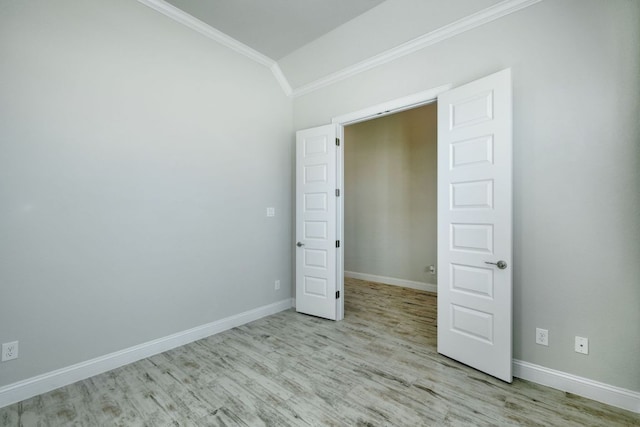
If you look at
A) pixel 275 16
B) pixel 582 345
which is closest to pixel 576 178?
pixel 582 345

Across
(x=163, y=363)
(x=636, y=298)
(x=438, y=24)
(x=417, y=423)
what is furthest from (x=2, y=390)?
(x=438, y=24)

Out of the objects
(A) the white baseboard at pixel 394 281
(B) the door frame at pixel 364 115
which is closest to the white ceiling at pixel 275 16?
(B) the door frame at pixel 364 115

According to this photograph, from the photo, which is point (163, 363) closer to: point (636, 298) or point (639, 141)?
point (636, 298)

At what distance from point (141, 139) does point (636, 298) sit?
13.0 ft

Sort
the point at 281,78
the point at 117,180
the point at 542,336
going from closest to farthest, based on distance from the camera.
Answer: the point at 542,336 → the point at 117,180 → the point at 281,78

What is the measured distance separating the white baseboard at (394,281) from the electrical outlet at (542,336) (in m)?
2.37

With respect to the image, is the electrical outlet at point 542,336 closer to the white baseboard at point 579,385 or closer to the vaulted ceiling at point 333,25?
the white baseboard at point 579,385

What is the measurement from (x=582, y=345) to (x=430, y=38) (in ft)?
9.21

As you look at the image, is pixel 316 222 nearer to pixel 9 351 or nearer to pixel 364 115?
pixel 364 115

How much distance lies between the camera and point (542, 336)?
2.10 metres

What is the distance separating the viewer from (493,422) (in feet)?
5.60

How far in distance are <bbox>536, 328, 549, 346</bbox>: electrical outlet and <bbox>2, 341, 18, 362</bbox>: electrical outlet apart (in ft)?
12.5

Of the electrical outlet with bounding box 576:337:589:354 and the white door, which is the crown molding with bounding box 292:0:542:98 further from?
the electrical outlet with bounding box 576:337:589:354

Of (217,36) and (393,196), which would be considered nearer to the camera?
(217,36)
